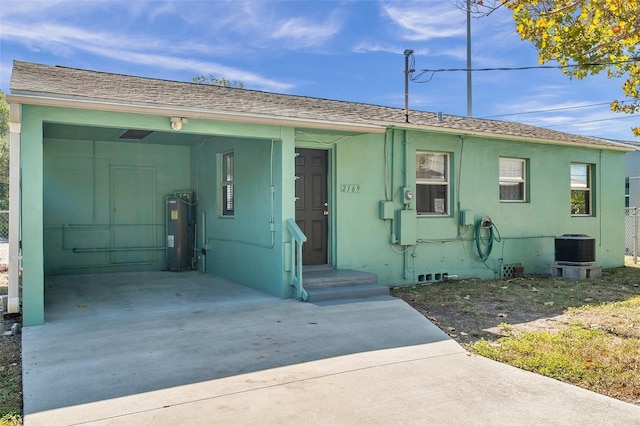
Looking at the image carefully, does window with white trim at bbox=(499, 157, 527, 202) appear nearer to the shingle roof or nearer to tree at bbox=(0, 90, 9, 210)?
the shingle roof

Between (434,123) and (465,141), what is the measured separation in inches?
33.3

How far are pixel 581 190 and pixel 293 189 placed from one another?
8230 millimetres

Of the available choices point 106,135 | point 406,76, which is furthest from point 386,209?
point 106,135

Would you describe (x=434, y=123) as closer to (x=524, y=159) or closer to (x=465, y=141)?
(x=465, y=141)

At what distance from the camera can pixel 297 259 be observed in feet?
23.8

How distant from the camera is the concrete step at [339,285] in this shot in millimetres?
7246

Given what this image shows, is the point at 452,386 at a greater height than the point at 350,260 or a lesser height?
lesser

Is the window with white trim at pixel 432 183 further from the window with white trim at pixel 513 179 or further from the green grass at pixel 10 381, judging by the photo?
the green grass at pixel 10 381

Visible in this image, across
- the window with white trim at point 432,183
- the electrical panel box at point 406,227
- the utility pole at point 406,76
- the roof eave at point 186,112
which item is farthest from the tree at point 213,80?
the roof eave at point 186,112

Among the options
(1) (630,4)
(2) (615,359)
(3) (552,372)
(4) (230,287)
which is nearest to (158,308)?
(4) (230,287)

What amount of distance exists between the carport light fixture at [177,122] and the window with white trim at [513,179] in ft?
22.8

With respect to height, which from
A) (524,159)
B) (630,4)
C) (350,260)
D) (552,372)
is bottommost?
(552,372)

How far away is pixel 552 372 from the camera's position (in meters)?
4.30

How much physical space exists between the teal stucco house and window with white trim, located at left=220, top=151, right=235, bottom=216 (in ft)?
0.16
